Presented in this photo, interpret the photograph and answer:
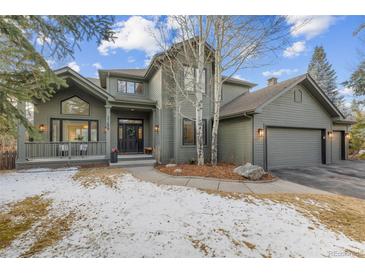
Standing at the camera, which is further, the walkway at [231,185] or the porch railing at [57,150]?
the porch railing at [57,150]

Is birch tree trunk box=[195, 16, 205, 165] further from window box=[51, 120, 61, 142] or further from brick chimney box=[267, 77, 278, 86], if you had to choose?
window box=[51, 120, 61, 142]

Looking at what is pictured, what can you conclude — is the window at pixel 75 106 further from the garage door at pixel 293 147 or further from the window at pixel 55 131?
the garage door at pixel 293 147

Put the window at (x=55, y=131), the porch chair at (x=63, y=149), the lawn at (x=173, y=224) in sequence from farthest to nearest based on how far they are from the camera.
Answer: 1. the window at (x=55, y=131)
2. the porch chair at (x=63, y=149)
3. the lawn at (x=173, y=224)

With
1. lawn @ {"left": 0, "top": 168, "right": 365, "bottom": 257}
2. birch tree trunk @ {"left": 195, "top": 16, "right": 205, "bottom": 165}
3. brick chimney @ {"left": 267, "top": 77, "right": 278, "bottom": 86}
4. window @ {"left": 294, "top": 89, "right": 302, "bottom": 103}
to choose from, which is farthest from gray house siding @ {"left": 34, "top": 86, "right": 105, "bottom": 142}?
brick chimney @ {"left": 267, "top": 77, "right": 278, "bottom": 86}

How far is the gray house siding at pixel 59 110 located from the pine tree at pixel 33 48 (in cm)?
577

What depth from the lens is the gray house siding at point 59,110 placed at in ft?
29.8

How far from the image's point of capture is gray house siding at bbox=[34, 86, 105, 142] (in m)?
9.08

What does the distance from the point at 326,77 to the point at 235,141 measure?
24894mm

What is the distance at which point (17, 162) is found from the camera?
→ 23.6 ft

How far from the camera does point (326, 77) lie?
78.0ft

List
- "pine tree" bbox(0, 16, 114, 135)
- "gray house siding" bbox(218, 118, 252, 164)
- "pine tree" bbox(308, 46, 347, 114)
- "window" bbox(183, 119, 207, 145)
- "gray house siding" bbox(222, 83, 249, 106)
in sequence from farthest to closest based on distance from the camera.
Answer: "pine tree" bbox(308, 46, 347, 114), "gray house siding" bbox(222, 83, 249, 106), "window" bbox(183, 119, 207, 145), "gray house siding" bbox(218, 118, 252, 164), "pine tree" bbox(0, 16, 114, 135)

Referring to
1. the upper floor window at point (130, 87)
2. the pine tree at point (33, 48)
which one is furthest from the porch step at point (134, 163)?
the upper floor window at point (130, 87)

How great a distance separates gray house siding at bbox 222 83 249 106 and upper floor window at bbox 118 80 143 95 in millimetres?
5886
